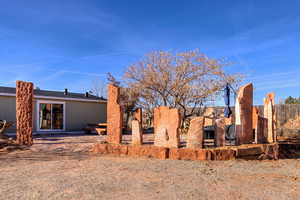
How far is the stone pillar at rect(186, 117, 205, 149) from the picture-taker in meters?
6.38

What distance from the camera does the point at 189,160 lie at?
6.18 meters

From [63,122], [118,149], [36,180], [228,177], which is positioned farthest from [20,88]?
[228,177]

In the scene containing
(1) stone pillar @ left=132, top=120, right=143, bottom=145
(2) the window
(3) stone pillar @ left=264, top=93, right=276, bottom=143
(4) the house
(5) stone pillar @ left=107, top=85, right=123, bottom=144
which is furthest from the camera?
(2) the window

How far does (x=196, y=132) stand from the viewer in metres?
6.43

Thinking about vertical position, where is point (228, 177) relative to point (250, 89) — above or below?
below

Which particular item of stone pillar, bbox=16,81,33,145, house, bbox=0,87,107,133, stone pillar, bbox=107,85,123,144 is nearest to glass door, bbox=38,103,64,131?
house, bbox=0,87,107,133

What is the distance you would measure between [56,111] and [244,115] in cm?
1161

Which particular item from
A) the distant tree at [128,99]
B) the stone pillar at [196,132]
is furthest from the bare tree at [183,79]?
the stone pillar at [196,132]

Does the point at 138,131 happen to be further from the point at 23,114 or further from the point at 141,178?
the point at 23,114

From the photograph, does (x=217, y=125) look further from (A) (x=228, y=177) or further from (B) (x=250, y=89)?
(A) (x=228, y=177)

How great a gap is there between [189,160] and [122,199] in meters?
3.11

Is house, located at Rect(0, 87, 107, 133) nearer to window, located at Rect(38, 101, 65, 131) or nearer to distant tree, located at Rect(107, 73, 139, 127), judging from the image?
window, located at Rect(38, 101, 65, 131)

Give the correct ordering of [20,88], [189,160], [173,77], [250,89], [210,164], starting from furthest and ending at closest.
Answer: [173,77] < [20,88] < [250,89] < [189,160] < [210,164]

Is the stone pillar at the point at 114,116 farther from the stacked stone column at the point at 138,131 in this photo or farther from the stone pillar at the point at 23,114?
the stone pillar at the point at 23,114
